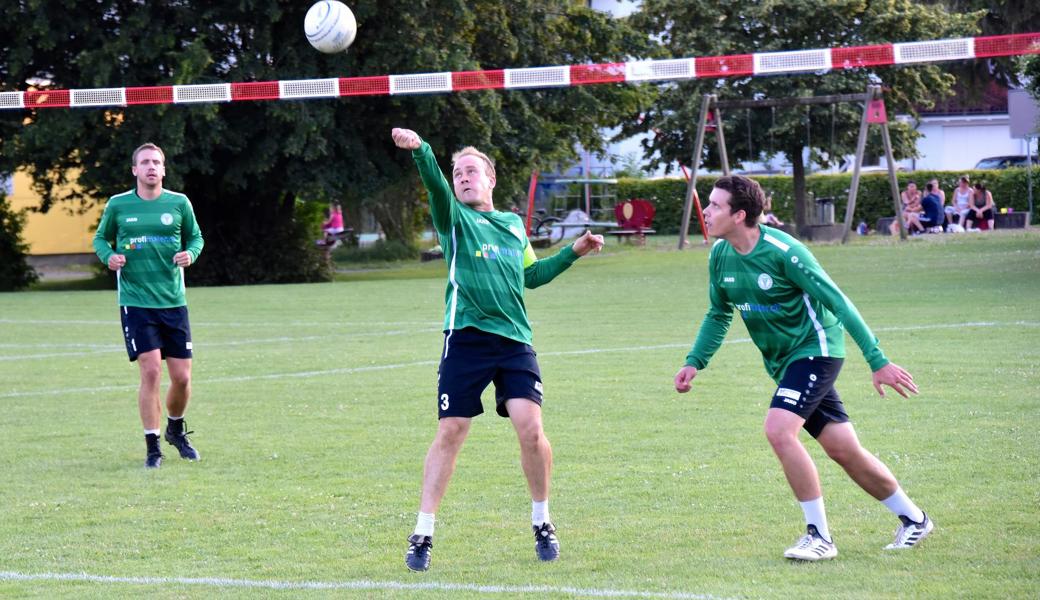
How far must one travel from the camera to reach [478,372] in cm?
627

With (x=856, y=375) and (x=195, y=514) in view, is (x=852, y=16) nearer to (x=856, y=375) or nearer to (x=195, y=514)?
(x=856, y=375)

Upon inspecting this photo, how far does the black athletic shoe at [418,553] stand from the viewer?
239 inches

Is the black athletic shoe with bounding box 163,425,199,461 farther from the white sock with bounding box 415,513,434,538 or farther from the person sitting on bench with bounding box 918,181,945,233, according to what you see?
the person sitting on bench with bounding box 918,181,945,233

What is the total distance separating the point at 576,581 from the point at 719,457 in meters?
3.00

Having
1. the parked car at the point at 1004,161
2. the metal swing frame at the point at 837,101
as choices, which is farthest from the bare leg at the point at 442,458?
the parked car at the point at 1004,161

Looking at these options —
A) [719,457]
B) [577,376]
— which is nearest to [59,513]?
[719,457]

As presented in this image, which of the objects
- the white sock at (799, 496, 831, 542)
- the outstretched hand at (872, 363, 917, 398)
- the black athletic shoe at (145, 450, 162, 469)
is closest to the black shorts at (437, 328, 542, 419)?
the white sock at (799, 496, 831, 542)

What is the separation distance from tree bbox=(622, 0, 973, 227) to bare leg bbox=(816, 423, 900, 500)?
33340 mm

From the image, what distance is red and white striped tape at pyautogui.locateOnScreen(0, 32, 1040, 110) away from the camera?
18391mm

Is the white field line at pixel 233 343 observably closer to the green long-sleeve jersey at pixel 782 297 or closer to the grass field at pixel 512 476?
the grass field at pixel 512 476

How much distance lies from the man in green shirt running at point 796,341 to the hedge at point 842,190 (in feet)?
119

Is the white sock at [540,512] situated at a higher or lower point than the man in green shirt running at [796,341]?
lower

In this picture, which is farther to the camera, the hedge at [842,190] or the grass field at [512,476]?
the hedge at [842,190]

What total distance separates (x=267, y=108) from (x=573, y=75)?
8.30 metres
